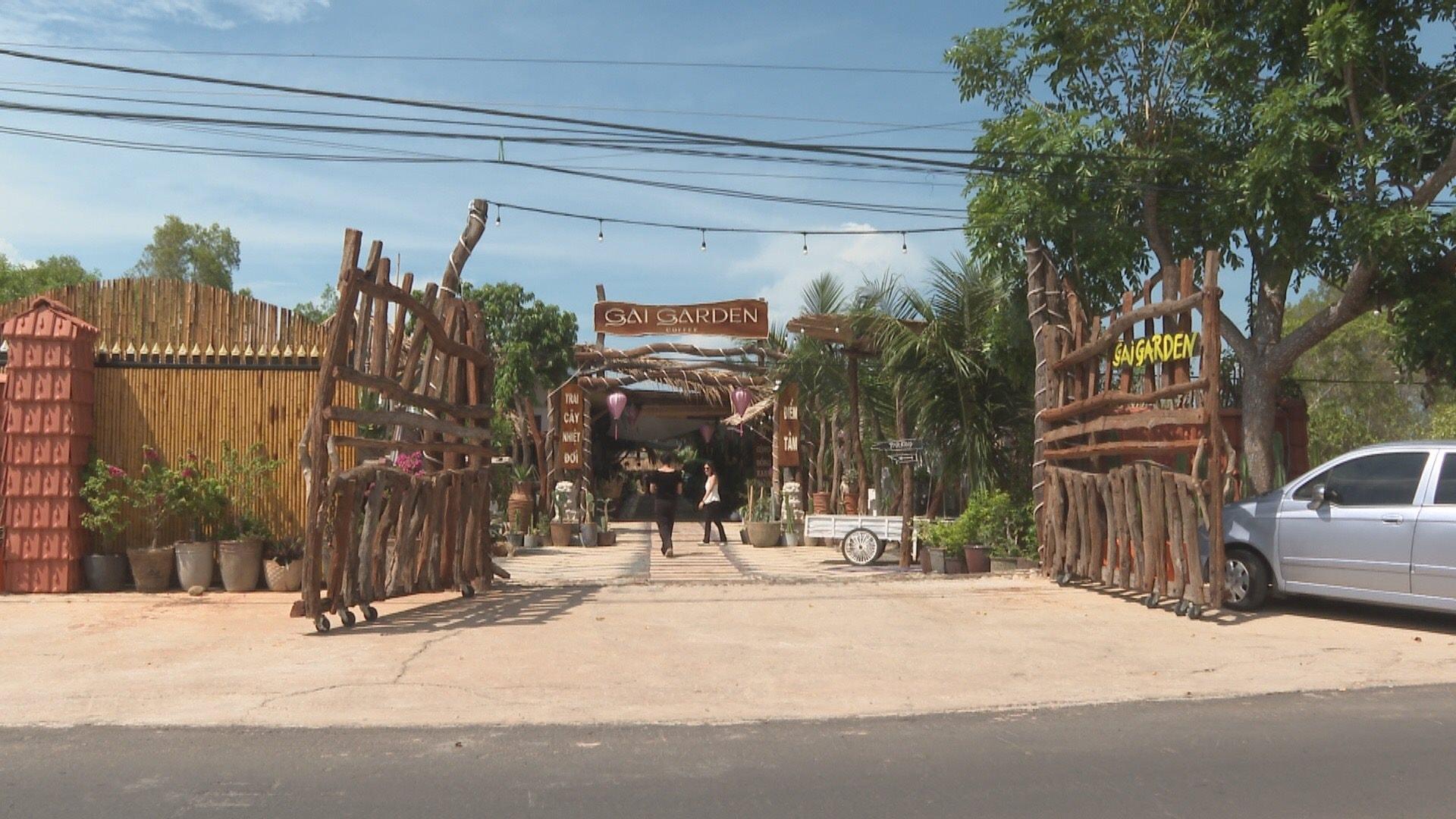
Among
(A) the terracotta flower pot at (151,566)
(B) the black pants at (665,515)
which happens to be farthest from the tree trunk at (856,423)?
(A) the terracotta flower pot at (151,566)

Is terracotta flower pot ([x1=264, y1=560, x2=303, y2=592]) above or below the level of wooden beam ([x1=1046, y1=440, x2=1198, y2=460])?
below

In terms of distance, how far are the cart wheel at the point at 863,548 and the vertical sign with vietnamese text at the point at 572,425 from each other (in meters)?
8.08

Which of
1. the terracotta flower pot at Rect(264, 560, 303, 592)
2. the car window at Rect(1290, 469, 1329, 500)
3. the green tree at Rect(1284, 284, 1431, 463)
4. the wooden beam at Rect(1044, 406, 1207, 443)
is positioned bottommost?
the terracotta flower pot at Rect(264, 560, 303, 592)

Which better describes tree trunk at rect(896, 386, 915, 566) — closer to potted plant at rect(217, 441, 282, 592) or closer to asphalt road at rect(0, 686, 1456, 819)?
potted plant at rect(217, 441, 282, 592)

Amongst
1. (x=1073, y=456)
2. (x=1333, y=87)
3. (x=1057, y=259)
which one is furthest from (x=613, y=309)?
(x=1333, y=87)

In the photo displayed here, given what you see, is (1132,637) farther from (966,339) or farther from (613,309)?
(613,309)

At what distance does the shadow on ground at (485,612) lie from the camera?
10203 millimetres

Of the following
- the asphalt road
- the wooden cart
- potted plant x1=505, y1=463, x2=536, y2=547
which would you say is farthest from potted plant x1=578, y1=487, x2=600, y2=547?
the asphalt road

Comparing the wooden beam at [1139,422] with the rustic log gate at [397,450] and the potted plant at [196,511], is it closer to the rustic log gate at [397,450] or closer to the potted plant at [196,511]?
the rustic log gate at [397,450]

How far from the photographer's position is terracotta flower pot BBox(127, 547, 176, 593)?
491 inches

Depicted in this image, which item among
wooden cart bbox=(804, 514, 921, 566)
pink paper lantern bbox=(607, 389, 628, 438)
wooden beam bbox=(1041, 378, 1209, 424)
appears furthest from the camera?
pink paper lantern bbox=(607, 389, 628, 438)

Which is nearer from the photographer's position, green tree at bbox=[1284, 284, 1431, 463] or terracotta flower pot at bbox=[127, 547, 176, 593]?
terracotta flower pot at bbox=[127, 547, 176, 593]

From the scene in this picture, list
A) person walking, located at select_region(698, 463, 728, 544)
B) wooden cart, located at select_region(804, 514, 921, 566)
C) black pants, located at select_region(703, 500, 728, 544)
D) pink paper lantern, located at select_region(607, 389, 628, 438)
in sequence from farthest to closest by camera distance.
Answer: pink paper lantern, located at select_region(607, 389, 628, 438) → black pants, located at select_region(703, 500, 728, 544) → person walking, located at select_region(698, 463, 728, 544) → wooden cart, located at select_region(804, 514, 921, 566)

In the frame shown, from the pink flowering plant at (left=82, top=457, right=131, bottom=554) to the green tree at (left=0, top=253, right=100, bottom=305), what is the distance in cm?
1904
